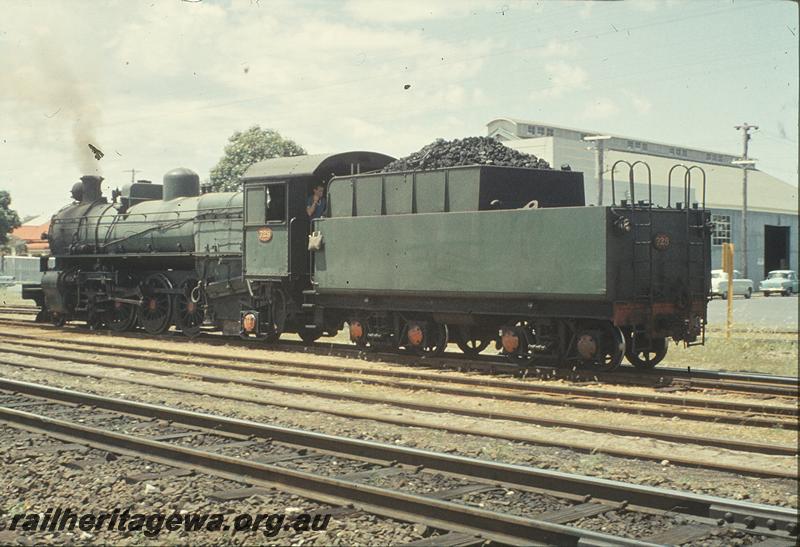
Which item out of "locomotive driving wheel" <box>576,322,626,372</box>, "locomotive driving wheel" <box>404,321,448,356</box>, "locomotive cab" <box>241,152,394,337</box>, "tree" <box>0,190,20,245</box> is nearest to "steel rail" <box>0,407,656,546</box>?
"locomotive driving wheel" <box>576,322,626,372</box>

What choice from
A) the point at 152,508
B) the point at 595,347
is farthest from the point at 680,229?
the point at 152,508

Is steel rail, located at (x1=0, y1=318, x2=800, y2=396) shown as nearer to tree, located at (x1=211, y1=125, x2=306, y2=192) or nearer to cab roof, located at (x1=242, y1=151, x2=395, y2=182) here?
cab roof, located at (x1=242, y1=151, x2=395, y2=182)

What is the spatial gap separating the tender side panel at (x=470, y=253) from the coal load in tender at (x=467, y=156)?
967 mm

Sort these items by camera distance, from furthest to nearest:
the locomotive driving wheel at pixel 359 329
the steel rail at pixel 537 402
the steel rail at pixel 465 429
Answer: the locomotive driving wheel at pixel 359 329 → the steel rail at pixel 537 402 → the steel rail at pixel 465 429

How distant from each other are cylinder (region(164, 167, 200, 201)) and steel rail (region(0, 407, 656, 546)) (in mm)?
13419

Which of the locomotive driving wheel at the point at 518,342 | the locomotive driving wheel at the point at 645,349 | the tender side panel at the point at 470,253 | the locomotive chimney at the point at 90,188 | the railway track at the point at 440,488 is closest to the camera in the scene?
the railway track at the point at 440,488

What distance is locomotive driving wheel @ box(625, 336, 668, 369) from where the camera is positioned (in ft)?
43.7

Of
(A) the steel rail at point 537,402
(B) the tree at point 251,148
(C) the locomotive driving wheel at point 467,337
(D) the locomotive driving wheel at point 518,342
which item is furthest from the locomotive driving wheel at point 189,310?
(B) the tree at point 251,148

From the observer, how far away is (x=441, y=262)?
47.1 ft

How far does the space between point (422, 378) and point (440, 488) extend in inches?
264

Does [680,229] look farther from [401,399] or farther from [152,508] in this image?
[152,508]

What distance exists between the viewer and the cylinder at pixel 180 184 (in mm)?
21969

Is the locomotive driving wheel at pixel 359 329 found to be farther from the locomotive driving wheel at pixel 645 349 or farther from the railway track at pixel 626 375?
the locomotive driving wheel at pixel 645 349

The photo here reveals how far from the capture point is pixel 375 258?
15.3m
